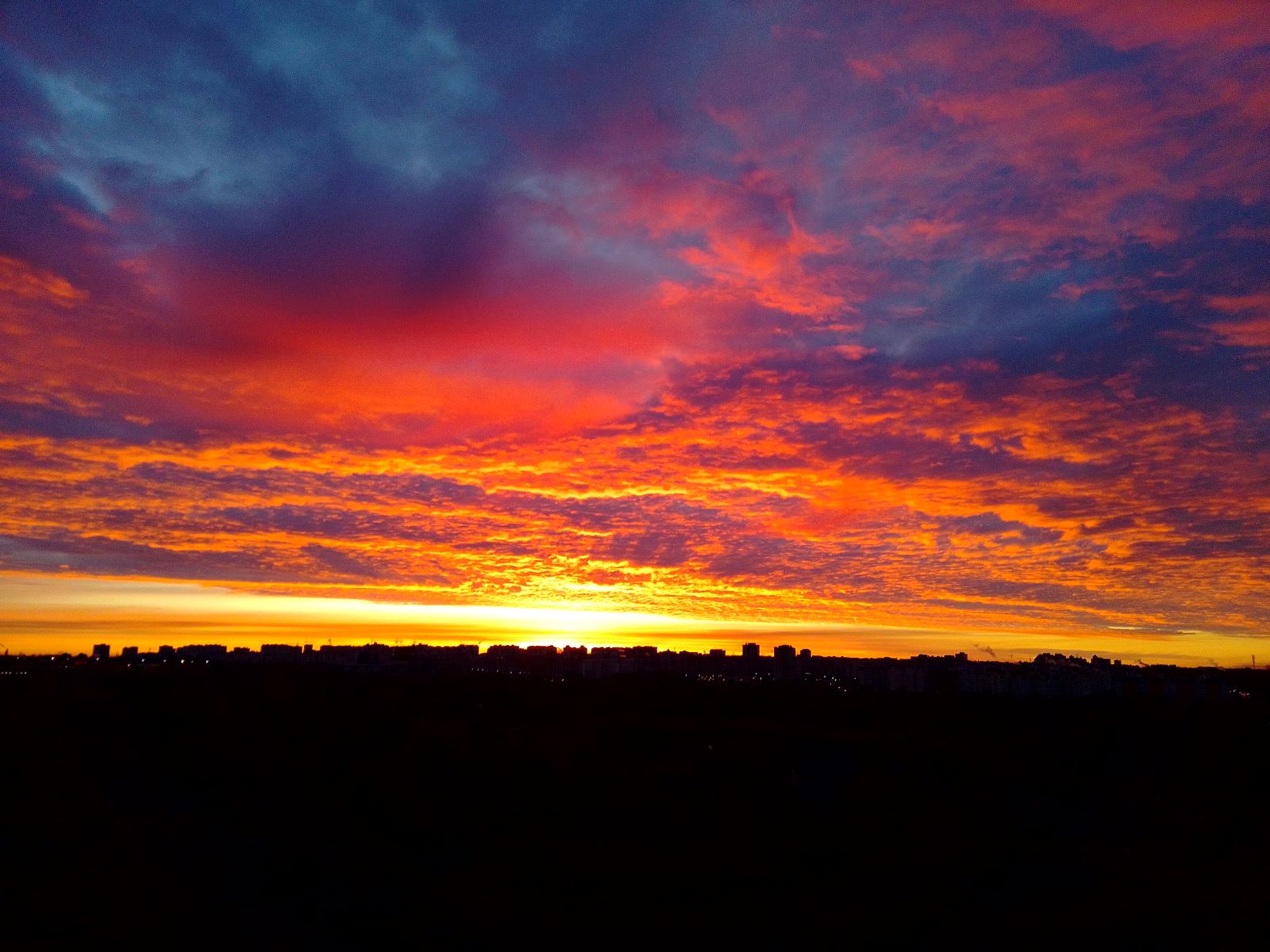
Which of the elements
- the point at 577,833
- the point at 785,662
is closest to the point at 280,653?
the point at 785,662

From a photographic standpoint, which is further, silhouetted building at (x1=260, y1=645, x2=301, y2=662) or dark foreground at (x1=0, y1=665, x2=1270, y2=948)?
silhouetted building at (x1=260, y1=645, x2=301, y2=662)

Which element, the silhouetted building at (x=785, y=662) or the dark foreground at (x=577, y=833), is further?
the silhouetted building at (x=785, y=662)

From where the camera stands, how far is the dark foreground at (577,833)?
18500 mm

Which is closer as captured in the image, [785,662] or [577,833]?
[577,833]

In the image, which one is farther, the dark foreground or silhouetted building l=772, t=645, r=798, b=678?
silhouetted building l=772, t=645, r=798, b=678

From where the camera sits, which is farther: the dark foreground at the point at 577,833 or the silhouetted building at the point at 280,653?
the silhouetted building at the point at 280,653

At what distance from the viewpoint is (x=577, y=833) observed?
25672 mm

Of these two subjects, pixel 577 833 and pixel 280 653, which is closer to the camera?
pixel 577 833

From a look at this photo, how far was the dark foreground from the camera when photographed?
60.7 feet

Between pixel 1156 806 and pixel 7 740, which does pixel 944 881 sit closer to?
pixel 1156 806

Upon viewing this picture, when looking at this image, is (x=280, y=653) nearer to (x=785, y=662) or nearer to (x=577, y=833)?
(x=785, y=662)

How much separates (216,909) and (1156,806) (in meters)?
36.6

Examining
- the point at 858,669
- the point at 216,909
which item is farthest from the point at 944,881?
the point at 858,669

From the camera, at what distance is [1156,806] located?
3484 cm
